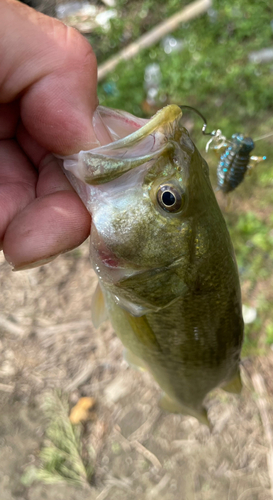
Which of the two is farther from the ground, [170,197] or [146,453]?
[170,197]

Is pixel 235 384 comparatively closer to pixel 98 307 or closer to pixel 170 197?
pixel 98 307

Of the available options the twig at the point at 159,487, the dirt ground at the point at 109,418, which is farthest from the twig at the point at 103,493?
the twig at the point at 159,487

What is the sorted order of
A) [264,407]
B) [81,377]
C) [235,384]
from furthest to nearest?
1. [81,377]
2. [264,407]
3. [235,384]

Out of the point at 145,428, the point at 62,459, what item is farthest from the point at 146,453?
the point at 62,459

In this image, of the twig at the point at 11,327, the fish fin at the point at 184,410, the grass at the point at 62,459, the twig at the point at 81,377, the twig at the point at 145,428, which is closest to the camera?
the fish fin at the point at 184,410

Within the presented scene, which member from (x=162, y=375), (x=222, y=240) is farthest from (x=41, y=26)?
(x=162, y=375)

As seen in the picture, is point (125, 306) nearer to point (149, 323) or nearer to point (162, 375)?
point (149, 323)

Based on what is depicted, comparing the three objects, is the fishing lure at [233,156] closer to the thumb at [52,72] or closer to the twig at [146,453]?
the thumb at [52,72]

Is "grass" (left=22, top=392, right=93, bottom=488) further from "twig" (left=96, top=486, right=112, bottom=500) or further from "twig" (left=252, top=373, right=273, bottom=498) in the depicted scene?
"twig" (left=252, top=373, right=273, bottom=498)

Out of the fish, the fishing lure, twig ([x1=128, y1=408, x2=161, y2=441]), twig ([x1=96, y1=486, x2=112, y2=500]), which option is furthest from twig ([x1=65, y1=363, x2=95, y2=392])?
the fishing lure
